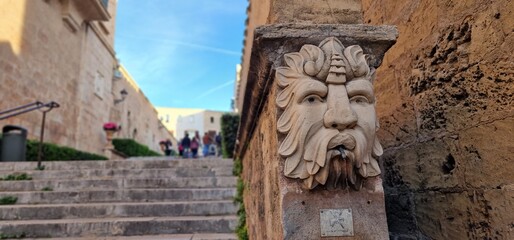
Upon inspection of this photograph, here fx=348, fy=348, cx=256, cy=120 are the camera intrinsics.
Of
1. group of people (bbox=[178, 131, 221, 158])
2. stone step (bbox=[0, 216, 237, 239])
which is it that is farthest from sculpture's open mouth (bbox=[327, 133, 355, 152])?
group of people (bbox=[178, 131, 221, 158])

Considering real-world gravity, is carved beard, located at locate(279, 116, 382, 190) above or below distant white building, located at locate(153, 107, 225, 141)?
below

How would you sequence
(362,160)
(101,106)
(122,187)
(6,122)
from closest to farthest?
(362,160) < (122,187) < (6,122) < (101,106)

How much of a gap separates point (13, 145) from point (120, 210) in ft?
13.8

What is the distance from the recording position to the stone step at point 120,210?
11.9ft

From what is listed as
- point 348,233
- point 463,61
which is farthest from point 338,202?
point 463,61

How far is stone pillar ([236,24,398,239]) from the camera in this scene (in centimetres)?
125

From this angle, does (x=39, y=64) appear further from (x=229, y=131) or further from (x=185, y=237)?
(x=185, y=237)

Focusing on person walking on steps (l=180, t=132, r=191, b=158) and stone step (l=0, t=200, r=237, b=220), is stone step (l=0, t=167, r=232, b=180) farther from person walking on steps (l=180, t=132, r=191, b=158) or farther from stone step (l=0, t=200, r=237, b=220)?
person walking on steps (l=180, t=132, r=191, b=158)

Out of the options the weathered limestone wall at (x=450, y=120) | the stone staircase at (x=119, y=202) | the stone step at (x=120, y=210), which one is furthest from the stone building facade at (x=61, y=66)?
the weathered limestone wall at (x=450, y=120)

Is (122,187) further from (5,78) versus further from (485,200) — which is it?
(5,78)

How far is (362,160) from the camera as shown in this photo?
1.26 metres

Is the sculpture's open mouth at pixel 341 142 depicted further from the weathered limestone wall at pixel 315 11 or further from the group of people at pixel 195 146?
the group of people at pixel 195 146

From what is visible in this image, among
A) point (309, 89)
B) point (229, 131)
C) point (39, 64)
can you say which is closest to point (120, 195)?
point (309, 89)

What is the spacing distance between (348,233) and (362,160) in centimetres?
28
